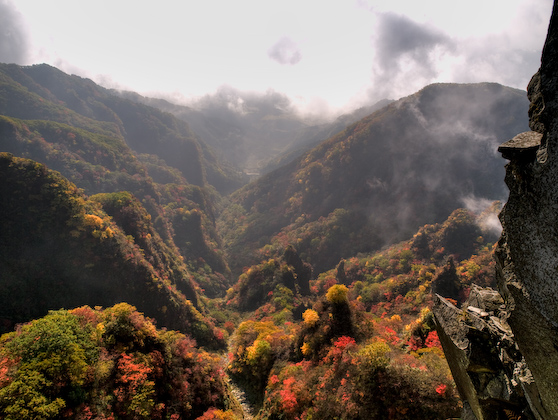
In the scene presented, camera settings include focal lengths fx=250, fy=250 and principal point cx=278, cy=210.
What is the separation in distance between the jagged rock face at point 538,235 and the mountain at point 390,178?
3457 inches

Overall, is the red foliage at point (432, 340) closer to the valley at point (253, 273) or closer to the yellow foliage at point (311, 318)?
the valley at point (253, 273)

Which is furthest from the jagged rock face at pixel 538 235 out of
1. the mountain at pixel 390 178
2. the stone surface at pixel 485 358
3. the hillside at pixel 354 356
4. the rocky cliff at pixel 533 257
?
the mountain at pixel 390 178

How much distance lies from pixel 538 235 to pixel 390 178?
399ft

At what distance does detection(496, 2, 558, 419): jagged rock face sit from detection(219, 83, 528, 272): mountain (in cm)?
8781

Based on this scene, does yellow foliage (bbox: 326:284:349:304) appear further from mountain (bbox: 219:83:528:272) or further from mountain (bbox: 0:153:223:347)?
mountain (bbox: 219:83:528:272)

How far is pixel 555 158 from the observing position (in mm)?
4398

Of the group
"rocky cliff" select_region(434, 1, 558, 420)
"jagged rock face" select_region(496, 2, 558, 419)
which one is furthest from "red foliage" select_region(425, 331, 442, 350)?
"jagged rock face" select_region(496, 2, 558, 419)

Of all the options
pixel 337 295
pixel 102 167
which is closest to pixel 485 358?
pixel 337 295

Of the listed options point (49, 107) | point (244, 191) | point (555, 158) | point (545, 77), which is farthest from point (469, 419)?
point (49, 107)

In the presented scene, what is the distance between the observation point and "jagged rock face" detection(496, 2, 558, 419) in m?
4.52

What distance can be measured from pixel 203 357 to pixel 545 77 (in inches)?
1205

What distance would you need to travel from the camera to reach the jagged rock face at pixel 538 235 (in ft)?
14.8

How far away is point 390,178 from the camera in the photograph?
116125 mm

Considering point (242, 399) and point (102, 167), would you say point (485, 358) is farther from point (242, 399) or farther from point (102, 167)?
point (102, 167)
